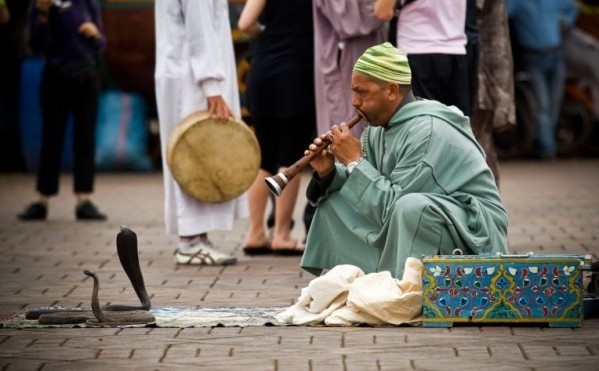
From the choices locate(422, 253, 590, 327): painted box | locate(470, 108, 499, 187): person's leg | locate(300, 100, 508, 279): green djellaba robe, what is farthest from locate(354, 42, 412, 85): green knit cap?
locate(470, 108, 499, 187): person's leg

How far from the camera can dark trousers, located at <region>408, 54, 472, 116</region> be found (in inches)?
312

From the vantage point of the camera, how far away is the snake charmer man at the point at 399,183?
6273 millimetres

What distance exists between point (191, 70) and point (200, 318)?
89.0 inches

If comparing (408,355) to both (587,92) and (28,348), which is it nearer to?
(28,348)

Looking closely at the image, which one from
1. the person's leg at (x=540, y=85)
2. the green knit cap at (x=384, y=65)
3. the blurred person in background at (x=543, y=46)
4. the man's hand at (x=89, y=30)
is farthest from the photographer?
the person's leg at (x=540, y=85)

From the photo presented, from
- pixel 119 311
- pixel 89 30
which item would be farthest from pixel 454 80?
pixel 89 30

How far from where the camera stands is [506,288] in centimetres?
598

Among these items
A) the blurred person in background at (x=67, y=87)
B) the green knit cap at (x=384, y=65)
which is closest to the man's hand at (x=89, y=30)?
the blurred person in background at (x=67, y=87)

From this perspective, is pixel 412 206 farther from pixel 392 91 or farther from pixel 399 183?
pixel 392 91

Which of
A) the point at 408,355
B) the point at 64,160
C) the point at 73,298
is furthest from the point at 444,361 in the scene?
the point at 64,160

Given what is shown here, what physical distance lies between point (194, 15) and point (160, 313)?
2221 millimetres

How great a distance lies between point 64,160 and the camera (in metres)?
15.5

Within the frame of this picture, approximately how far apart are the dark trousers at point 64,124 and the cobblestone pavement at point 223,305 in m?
0.32

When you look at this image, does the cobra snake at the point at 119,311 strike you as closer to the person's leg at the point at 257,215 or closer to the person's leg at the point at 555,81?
the person's leg at the point at 257,215
